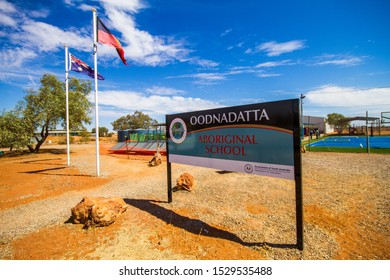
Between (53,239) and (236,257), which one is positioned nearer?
(236,257)

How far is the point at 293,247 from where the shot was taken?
4.02 meters

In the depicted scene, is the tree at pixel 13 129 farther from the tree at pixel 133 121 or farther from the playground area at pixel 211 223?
the tree at pixel 133 121

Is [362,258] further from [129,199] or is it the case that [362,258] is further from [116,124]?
[116,124]

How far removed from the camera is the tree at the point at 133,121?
8469cm

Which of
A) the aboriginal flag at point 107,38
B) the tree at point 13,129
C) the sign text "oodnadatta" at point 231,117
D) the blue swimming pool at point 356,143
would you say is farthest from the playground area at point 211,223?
the blue swimming pool at point 356,143

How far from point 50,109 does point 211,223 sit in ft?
87.8

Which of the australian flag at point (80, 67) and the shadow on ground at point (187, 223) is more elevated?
the australian flag at point (80, 67)

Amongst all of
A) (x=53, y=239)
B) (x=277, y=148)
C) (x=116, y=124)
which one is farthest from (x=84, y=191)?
(x=116, y=124)

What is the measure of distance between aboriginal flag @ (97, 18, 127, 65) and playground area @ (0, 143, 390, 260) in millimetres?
7750

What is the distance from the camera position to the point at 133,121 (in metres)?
85.0

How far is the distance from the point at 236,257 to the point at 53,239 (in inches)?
170

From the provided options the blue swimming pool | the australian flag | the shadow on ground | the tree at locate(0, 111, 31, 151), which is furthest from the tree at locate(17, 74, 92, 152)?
the blue swimming pool

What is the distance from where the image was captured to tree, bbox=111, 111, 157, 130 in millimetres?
84688

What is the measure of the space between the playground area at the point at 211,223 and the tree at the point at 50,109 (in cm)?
1757
